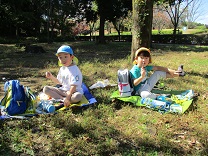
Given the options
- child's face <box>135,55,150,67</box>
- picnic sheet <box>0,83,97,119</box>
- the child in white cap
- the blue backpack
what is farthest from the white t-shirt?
child's face <box>135,55,150,67</box>

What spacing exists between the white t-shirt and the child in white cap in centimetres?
105

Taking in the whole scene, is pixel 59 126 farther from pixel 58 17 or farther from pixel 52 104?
pixel 58 17

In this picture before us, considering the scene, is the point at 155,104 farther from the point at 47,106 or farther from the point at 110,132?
the point at 47,106

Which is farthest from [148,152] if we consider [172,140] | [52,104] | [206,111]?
[52,104]

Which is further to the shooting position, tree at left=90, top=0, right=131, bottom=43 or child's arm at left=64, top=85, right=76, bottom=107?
tree at left=90, top=0, right=131, bottom=43

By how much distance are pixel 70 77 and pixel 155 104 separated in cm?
159

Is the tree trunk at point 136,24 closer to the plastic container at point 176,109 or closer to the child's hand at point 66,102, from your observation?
the plastic container at point 176,109

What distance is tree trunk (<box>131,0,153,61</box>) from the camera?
22.4 ft

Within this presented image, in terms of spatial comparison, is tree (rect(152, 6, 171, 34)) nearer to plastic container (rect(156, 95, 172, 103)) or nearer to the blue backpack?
plastic container (rect(156, 95, 172, 103))

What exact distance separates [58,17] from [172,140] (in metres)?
27.2

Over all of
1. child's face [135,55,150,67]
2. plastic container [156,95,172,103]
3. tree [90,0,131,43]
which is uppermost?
tree [90,0,131,43]

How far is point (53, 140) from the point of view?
293 cm

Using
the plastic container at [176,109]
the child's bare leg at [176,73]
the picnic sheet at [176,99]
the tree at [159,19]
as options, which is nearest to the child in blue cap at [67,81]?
the picnic sheet at [176,99]

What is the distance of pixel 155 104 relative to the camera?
384cm
